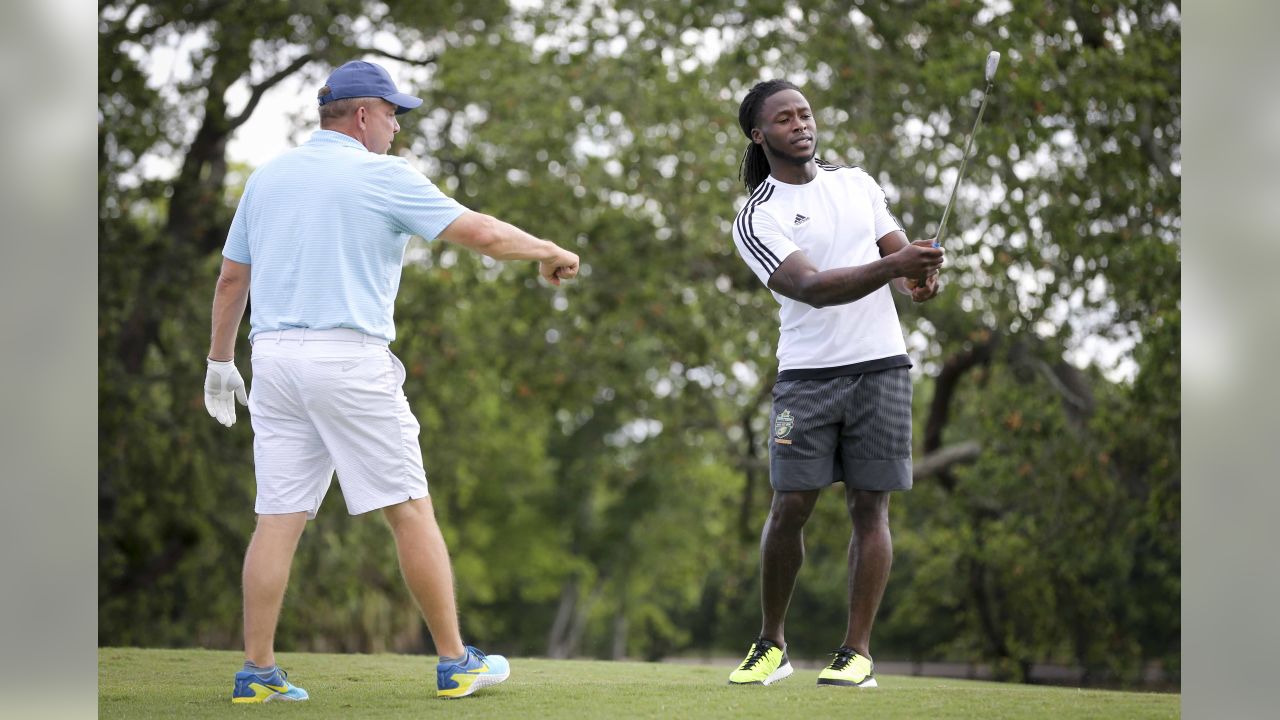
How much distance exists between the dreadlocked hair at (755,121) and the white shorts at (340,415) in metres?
1.64

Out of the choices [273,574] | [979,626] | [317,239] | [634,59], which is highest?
[634,59]

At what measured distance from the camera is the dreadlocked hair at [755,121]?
17.4ft

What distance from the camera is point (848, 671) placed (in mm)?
4953

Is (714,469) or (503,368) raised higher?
(503,368)

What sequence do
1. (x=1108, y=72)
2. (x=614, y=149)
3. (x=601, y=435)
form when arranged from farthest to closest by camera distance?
(x=601, y=435) < (x=614, y=149) < (x=1108, y=72)

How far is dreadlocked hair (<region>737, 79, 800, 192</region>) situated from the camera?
17.4 feet

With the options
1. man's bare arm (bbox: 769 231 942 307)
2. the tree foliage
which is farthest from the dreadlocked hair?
the tree foliage

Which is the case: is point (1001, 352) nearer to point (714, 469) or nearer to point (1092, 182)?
point (1092, 182)

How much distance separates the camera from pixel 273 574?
4.65m

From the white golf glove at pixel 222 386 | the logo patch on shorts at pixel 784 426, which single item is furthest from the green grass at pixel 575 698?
the white golf glove at pixel 222 386

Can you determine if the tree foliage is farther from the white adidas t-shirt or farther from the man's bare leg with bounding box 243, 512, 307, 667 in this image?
the man's bare leg with bounding box 243, 512, 307, 667

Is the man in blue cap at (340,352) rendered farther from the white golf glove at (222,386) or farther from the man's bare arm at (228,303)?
the white golf glove at (222,386)
